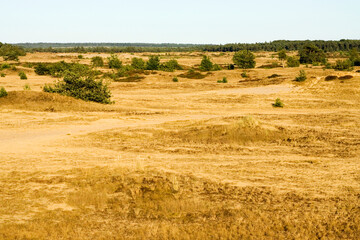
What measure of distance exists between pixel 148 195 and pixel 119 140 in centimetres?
720

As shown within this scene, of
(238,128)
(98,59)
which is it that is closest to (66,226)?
(238,128)

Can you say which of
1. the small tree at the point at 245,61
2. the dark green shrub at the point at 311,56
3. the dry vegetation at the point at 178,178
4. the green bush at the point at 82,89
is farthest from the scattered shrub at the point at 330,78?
the dark green shrub at the point at 311,56

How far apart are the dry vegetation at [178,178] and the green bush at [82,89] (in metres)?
5.09

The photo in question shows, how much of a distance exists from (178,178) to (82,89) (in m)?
18.9

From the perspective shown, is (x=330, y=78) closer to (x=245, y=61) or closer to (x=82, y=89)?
(x=82, y=89)

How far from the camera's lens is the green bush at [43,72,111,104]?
26828mm

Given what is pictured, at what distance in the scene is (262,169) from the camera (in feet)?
34.7

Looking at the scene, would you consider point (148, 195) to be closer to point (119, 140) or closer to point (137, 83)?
point (119, 140)

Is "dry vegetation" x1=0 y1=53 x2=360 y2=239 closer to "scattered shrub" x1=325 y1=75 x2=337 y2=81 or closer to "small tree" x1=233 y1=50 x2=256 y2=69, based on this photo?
"scattered shrub" x1=325 y1=75 x2=337 y2=81

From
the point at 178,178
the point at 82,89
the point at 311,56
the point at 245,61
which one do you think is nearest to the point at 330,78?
the point at 82,89

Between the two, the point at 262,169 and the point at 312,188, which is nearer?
the point at 312,188

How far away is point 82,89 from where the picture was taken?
26859 millimetres

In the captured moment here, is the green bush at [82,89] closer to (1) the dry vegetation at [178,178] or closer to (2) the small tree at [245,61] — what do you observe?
(1) the dry vegetation at [178,178]

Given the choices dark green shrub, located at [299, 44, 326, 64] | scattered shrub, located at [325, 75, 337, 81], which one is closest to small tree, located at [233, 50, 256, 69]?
dark green shrub, located at [299, 44, 326, 64]
